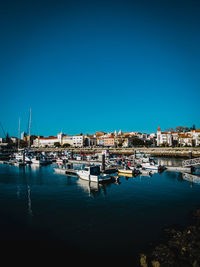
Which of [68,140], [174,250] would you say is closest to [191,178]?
[174,250]

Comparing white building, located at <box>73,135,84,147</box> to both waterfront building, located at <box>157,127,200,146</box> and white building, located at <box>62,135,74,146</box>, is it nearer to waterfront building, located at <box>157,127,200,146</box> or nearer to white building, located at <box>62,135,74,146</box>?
white building, located at <box>62,135,74,146</box>

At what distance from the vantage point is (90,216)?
1738 centimetres

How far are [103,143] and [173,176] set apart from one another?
449 feet

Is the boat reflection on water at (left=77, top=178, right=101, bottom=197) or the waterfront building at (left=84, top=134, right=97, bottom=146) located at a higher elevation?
the waterfront building at (left=84, top=134, right=97, bottom=146)

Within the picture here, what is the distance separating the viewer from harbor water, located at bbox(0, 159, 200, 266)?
1260cm

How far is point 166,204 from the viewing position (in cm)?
2062

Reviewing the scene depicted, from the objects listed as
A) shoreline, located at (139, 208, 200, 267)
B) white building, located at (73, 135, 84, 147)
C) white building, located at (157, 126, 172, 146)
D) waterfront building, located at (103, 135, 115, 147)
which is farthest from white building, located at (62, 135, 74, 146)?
shoreline, located at (139, 208, 200, 267)

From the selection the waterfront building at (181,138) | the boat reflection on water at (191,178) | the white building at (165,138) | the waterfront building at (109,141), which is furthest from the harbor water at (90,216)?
the waterfront building at (109,141)

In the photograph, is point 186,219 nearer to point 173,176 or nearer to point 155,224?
point 155,224

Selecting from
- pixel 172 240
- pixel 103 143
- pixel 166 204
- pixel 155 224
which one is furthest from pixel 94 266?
pixel 103 143

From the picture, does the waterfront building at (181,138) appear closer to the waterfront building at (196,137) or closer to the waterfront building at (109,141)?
the waterfront building at (196,137)

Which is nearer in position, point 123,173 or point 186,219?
point 186,219

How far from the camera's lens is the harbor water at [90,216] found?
12602 mm

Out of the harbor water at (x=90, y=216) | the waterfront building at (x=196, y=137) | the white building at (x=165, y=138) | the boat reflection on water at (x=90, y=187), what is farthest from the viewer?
the white building at (x=165, y=138)
